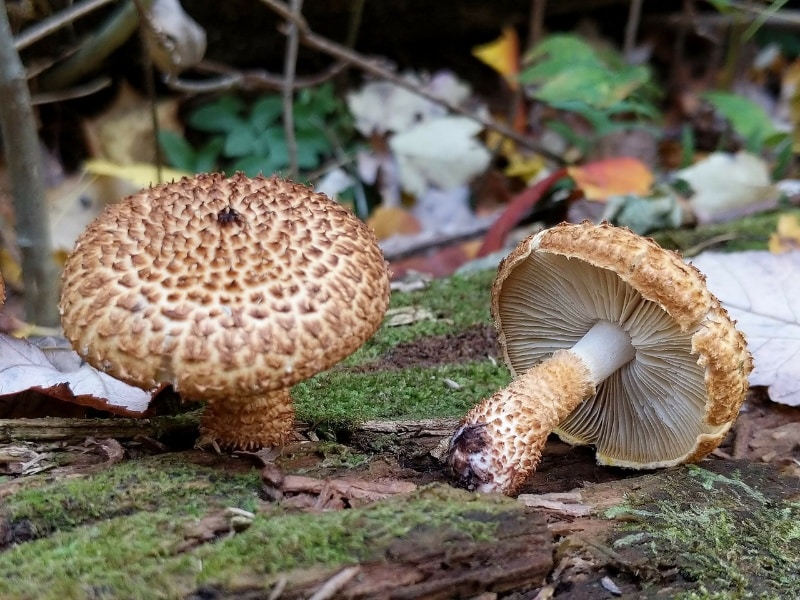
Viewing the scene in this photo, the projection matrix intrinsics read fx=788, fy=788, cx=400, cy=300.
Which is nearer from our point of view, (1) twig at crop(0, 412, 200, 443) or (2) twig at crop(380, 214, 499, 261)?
(1) twig at crop(0, 412, 200, 443)

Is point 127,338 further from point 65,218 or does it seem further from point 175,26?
point 65,218

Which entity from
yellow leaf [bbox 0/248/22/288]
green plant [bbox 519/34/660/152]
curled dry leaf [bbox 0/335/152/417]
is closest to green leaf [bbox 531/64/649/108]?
green plant [bbox 519/34/660/152]

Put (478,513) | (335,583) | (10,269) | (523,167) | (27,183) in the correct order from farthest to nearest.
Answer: (523,167), (10,269), (27,183), (478,513), (335,583)

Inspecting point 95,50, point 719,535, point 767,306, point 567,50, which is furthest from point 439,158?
point 719,535

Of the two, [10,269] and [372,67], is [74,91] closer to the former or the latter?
[10,269]

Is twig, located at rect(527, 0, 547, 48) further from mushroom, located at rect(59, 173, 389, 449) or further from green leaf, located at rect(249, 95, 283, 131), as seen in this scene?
mushroom, located at rect(59, 173, 389, 449)

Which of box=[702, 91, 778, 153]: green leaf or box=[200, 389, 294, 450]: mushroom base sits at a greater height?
box=[702, 91, 778, 153]: green leaf

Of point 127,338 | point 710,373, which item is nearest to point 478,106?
point 710,373
